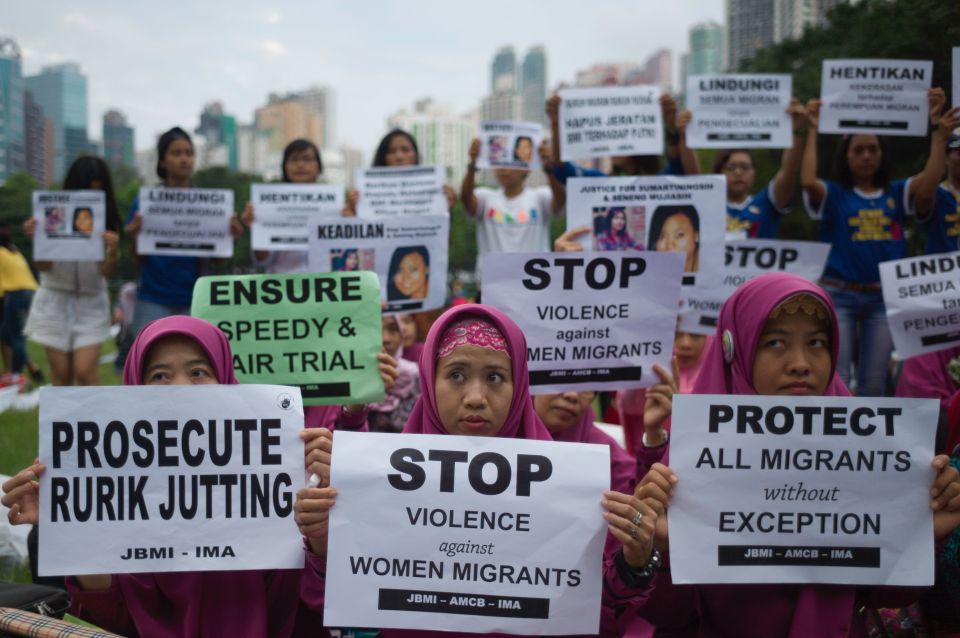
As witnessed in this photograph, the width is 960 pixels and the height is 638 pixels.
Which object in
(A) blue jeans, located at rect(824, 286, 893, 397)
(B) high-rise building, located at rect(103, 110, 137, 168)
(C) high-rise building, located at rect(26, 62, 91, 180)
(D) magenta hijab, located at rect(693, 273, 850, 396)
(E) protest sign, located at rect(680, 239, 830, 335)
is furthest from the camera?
(B) high-rise building, located at rect(103, 110, 137, 168)

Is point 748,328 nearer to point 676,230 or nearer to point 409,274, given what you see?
point 676,230

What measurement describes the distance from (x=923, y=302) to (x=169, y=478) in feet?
12.5

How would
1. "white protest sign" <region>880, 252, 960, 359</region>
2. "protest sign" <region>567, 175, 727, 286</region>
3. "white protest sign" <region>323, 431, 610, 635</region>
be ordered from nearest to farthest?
"white protest sign" <region>323, 431, 610, 635</region> → "white protest sign" <region>880, 252, 960, 359</region> → "protest sign" <region>567, 175, 727, 286</region>

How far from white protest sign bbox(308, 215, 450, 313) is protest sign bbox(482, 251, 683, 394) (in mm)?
1789

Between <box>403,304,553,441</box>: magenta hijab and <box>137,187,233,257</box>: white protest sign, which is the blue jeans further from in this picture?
<box>137,187,233,257</box>: white protest sign

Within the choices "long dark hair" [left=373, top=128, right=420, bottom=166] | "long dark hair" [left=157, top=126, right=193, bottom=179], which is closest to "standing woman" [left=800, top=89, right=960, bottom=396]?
"long dark hair" [left=373, top=128, right=420, bottom=166]

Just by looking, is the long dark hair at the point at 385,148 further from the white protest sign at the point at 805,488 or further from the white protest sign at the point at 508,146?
the white protest sign at the point at 805,488

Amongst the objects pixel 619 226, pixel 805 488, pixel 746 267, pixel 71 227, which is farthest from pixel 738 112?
pixel 71 227

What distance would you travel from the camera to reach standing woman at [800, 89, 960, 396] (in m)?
5.90

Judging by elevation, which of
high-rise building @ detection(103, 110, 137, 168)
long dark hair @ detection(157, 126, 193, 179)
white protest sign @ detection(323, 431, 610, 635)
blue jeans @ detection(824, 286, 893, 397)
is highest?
high-rise building @ detection(103, 110, 137, 168)

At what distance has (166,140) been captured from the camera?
684 cm

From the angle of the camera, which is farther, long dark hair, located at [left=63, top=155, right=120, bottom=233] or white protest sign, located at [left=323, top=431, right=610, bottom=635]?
long dark hair, located at [left=63, top=155, right=120, bottom=233]

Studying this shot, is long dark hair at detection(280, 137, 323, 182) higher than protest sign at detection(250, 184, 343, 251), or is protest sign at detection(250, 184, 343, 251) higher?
long dark hair at detection(280, 137, 323, 182)

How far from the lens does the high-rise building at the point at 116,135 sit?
103750 millimetres
